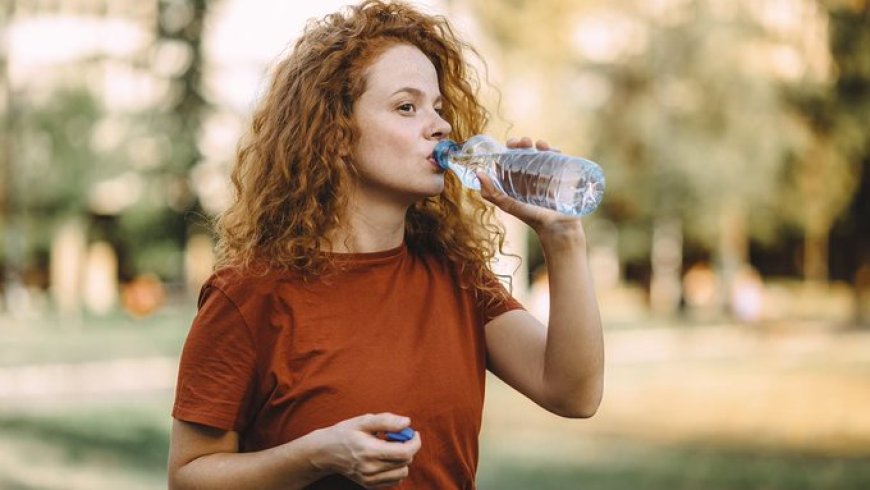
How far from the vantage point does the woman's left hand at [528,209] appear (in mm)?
2357

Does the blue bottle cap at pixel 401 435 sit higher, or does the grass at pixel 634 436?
the grass at pixel 634 436

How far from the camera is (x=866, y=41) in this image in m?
31.2

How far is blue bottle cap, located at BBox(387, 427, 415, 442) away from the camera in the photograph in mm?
2129

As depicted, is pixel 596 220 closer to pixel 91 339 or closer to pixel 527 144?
pixel 91 339

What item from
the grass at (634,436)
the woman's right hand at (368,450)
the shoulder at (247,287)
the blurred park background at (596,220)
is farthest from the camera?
the blurred park background at (596,220)

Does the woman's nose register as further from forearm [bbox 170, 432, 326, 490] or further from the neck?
forearm [bbox 170, 432, 326, 490]

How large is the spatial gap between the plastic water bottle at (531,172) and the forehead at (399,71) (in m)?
0.14

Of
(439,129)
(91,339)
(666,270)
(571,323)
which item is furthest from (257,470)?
(666,270)

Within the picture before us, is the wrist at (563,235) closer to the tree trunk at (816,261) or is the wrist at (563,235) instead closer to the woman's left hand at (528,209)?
the woman's left hand at (528,209)

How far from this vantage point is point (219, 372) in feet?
7.55

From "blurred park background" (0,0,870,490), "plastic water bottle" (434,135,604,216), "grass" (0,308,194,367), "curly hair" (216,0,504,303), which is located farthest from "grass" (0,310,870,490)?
"grass" (0,308,194,367)

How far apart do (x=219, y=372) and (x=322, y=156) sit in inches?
20.7

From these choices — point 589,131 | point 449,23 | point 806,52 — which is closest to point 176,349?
Result: point 589,131

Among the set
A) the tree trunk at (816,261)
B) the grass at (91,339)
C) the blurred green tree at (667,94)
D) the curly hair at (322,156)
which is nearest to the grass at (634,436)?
the curly hair at (322,156)
